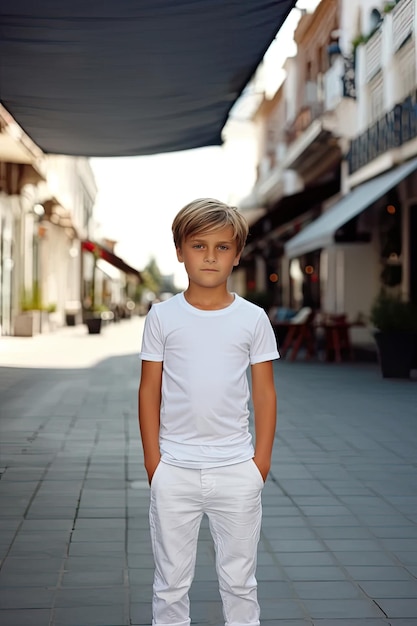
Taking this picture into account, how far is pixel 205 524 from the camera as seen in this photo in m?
5.38

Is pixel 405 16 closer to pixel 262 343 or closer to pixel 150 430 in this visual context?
pixel 262 343

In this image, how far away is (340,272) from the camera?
23.4 meters

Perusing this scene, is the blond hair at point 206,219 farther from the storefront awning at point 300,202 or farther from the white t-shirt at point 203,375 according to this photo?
the storefront awning at point 300,202

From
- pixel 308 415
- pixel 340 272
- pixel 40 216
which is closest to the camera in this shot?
pixel 308 415

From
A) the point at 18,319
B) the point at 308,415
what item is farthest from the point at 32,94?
the point at 18,319

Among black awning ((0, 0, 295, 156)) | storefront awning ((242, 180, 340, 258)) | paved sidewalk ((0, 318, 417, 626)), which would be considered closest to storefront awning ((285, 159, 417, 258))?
storefront awning ((242, 180, 340, 258))

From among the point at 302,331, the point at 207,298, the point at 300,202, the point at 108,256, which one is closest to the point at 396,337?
the point at 302,331

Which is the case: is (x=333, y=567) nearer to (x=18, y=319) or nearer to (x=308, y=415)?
(x=308, y=415)

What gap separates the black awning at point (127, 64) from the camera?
590cm

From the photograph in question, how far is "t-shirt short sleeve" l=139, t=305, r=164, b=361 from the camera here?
295 centimetres

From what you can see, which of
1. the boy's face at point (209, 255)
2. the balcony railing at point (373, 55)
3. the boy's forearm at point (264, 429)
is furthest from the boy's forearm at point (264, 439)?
the balcony railing at point (373, 55)

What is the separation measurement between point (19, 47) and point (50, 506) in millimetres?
2944

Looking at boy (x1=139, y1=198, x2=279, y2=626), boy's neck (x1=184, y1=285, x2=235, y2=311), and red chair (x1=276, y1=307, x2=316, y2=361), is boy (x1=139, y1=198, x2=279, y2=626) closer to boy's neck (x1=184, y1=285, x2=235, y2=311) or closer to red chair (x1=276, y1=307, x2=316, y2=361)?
boy's neck (x1=184, y1=285, x2=235, y2=311)

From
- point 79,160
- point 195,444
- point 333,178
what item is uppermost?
point 79,160
